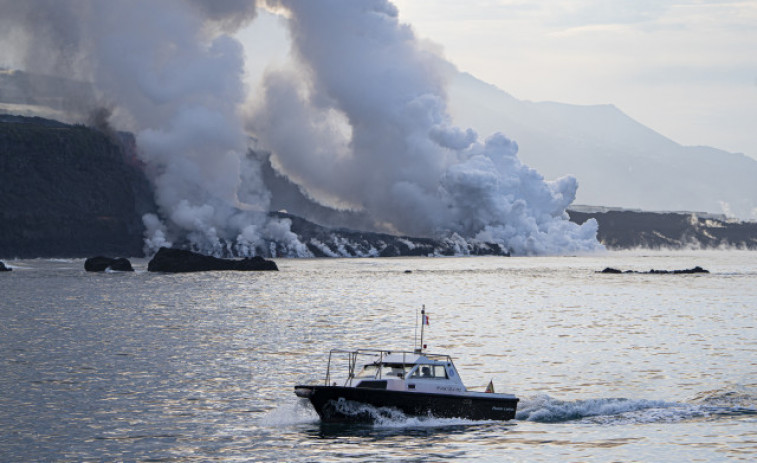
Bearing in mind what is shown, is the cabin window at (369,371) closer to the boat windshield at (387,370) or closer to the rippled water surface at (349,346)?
the boat windshield at (387,370)

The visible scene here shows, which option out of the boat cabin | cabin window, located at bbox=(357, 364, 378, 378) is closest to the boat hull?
the boat cabin

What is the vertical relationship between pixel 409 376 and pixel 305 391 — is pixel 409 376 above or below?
above

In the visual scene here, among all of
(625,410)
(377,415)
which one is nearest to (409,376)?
(377,415)

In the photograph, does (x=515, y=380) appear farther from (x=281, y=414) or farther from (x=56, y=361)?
(x=56, y=361)

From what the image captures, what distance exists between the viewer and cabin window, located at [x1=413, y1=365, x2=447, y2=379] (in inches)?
1884

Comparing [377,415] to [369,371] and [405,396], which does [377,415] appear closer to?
[405,396]

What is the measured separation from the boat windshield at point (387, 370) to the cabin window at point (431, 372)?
0.51 m

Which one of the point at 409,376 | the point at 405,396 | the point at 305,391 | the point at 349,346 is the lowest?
the point at 349,346

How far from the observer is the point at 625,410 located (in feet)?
167

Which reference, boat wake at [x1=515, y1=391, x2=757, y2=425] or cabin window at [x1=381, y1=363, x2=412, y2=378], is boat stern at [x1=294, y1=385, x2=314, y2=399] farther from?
boat wake at [x1=515, y1=391, x2=757, y2=425]

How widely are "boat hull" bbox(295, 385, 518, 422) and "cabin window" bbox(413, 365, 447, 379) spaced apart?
109cm

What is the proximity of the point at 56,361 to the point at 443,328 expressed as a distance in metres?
38.8

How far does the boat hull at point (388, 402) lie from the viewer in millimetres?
46719

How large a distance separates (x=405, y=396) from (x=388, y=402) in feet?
2.85
